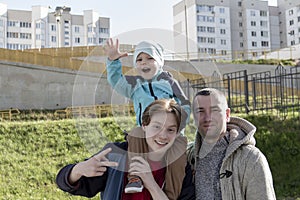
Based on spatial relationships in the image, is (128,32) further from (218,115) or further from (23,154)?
(23,154)

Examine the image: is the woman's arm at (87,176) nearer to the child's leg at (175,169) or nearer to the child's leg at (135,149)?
the child's leg at (135,149)

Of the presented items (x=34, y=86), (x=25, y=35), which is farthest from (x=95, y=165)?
(x=25, y=35)

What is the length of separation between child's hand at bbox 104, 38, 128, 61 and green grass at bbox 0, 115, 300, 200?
2.95 meters

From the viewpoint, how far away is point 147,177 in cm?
179

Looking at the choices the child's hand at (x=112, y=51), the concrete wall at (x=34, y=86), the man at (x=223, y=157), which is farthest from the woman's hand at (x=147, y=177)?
the concrete wall at (x=34, y=86)

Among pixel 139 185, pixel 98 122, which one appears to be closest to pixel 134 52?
pixel 98 122

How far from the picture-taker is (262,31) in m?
60.8

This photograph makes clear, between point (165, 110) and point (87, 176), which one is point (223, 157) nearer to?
point (165, 110)

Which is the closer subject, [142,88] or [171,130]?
[171,130]

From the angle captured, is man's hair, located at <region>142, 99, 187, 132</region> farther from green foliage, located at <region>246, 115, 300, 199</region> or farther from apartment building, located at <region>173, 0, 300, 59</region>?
apartment building, located at <region>173, 0, 300, 59</region>

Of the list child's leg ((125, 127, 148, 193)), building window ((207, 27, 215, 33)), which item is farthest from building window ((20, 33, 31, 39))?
child's leg ((125, 127, 148, 193))

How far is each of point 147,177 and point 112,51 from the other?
28.2 inches

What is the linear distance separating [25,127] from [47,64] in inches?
423

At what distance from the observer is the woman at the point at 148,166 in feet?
5.91
